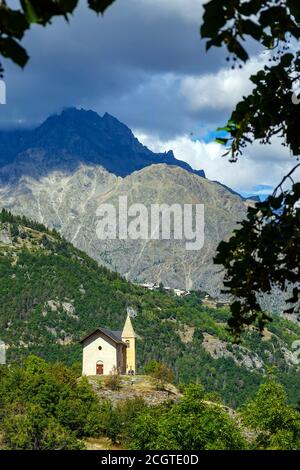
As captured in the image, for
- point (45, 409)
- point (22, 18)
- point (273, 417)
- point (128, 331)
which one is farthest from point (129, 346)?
point (22, 18)

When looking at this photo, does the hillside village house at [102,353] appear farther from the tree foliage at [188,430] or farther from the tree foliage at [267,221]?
the tree foliage at [267,221]

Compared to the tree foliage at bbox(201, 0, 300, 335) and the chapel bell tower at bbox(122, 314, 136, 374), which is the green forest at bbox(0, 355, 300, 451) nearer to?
the chapel bell tower at bbox(122, 314, 136, 374)

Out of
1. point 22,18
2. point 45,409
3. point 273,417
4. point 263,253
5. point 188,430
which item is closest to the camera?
point 22,18

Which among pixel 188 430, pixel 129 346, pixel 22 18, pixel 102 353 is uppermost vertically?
pixel 22 18

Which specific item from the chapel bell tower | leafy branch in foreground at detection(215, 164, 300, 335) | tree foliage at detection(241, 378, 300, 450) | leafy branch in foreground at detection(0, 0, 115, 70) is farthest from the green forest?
leafy branch in foreground at detection(0, 0, 115, 70)

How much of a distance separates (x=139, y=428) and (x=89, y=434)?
16.3 metres

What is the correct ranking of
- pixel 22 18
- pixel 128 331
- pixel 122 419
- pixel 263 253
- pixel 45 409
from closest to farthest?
pixel 22 18, pixel 263 253, pixel 45 409, pixel 122 419, pixel 128 331

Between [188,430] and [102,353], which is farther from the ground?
[102,353]

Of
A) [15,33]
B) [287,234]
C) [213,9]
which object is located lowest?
[287,234]

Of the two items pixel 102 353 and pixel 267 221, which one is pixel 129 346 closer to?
pixel 102 353

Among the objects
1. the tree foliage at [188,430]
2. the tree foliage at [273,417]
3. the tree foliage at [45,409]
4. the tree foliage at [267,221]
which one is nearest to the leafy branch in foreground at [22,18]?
the tree foliage at [267,221]

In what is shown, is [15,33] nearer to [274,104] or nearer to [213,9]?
[213,9]

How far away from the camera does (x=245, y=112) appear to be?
7.18m
